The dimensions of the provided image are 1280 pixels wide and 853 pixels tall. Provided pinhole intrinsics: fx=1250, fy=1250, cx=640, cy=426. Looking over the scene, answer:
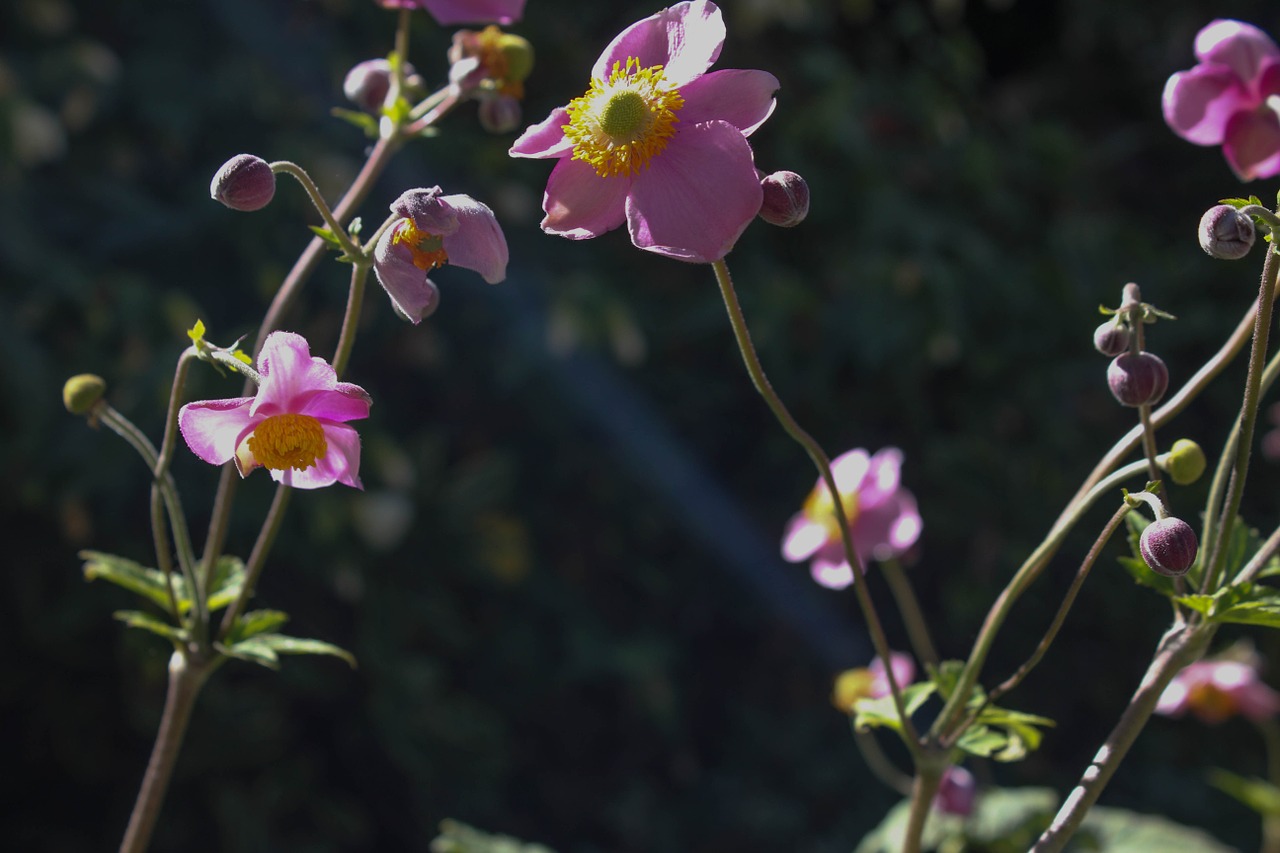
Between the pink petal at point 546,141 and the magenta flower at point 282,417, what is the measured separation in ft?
0.50

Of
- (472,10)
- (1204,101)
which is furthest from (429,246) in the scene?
(1204,101)

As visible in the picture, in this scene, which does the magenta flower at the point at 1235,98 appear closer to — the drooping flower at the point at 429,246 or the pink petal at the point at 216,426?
the drooping flower at the point at 429,246

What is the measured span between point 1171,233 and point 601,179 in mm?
2657

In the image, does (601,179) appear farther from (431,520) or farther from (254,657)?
(431,520)

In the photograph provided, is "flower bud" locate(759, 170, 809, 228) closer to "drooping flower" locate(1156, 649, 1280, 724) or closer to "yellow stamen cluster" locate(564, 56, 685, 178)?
"yellow stamen cluster" locate(564, 56, 685, 178)

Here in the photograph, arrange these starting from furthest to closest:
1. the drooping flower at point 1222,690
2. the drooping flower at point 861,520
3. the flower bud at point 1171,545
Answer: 1. the drooping flower at point 1222,690
2. the drooping flower at point 861,520
3. the flower bud at point 1171,545

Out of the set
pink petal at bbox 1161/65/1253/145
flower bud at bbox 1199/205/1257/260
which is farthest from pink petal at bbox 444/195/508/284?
pink petal at bbox 1161/65/1253/145

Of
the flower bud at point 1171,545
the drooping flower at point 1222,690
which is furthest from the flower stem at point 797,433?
the drooping flower at point 1222,690

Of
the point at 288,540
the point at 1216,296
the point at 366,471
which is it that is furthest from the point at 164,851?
the point at 1216,296

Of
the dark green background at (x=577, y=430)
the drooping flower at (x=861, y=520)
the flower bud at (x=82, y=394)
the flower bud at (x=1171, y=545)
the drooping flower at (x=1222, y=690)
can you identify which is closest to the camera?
the flower bud at (x=1171, y=545)

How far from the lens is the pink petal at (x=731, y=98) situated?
625 millimetres

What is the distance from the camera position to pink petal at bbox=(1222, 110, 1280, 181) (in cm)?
80

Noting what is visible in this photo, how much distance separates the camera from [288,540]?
2131 millimetres

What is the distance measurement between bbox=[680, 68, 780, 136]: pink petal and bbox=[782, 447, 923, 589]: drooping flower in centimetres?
49
